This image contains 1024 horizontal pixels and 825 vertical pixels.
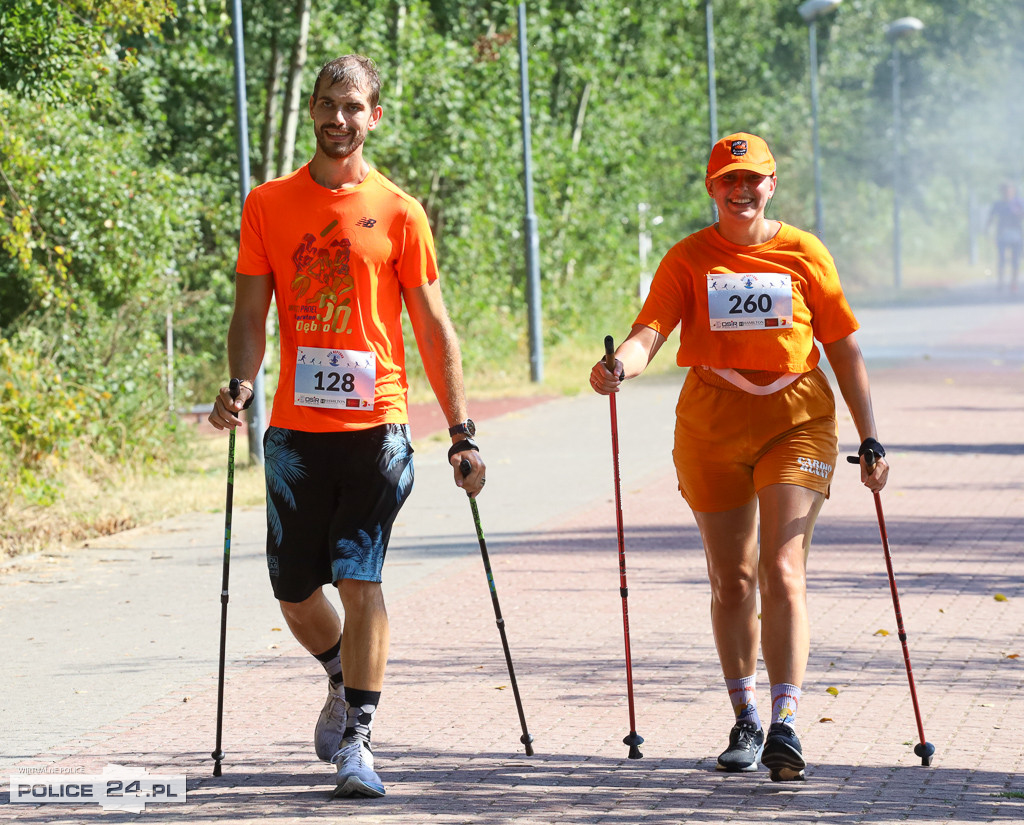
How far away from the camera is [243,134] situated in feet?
43.4

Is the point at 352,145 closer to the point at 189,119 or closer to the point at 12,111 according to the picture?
the point at 12,111

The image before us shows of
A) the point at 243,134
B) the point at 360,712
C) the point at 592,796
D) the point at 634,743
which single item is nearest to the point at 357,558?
the point at 360,712

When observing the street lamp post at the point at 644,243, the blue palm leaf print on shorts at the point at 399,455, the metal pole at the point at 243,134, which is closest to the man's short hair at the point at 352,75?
the blue palm leaf print on shorts at the point at 399,455

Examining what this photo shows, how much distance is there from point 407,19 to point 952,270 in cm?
4653

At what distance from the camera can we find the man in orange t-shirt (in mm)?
5145

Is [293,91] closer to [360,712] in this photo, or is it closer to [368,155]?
[368,155]

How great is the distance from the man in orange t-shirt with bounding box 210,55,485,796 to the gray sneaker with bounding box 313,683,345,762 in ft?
0.51

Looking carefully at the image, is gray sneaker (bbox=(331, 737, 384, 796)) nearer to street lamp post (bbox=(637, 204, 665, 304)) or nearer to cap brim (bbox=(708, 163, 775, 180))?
cap brim (bbox=(708, 163, 775, 180))

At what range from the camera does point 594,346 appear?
26188 millimetres

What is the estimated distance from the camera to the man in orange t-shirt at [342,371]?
514cm

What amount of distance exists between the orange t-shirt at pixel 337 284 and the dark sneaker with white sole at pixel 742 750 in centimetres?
148

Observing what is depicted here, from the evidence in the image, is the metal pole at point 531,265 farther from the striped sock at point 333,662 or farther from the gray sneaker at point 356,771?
the gray sneaker at point 356,771

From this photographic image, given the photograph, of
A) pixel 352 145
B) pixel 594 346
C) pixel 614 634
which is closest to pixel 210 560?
pixel 614 634

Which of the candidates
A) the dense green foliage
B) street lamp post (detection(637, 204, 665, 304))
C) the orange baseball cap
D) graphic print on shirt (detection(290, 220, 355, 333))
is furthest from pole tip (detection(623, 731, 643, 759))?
street lamp post (detection(637, 204, 665, 304))
